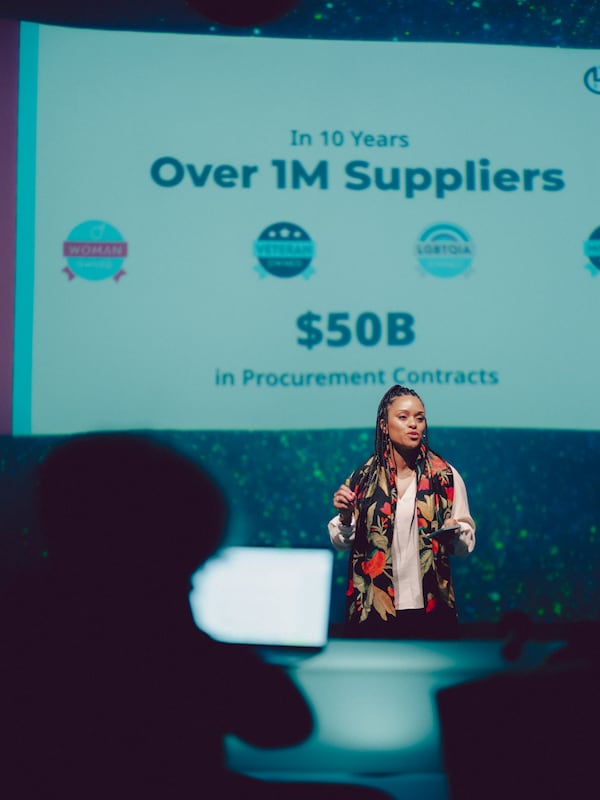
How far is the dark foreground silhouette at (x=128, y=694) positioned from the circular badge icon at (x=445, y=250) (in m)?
1.75

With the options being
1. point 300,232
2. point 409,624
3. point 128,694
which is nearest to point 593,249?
point 300,232

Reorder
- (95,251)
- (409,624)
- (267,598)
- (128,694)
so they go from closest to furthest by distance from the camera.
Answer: (128,694)
(267,598)
(409,624)
(95,251)

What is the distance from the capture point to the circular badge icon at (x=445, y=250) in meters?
2.41

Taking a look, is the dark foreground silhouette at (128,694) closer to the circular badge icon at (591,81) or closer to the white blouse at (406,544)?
the white blouse at (406,544)

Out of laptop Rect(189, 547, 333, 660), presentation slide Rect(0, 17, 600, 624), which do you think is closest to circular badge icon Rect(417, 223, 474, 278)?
presentation slide Rect(0, 17, 600, 624)

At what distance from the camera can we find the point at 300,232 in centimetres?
239

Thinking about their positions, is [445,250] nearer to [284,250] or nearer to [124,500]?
[284,250]

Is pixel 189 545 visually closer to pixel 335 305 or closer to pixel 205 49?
pixel 335 305

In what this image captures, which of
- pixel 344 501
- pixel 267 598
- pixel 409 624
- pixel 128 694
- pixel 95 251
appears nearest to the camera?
pixel 128 694

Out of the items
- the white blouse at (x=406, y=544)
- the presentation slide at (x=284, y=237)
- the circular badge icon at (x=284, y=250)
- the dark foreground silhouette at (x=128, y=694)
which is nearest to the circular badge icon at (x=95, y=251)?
the presentation slide at (x=284, y=237)

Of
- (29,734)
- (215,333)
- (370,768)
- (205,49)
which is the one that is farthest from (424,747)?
(205,49)

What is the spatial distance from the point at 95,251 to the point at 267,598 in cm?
174

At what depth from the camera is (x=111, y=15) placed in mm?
2373

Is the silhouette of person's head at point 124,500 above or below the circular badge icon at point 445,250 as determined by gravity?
below
